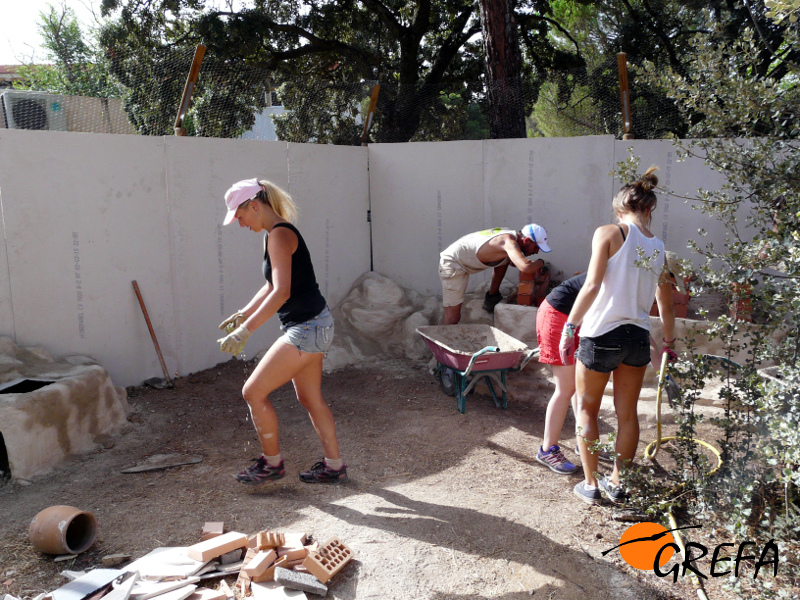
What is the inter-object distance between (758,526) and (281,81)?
33.3ft

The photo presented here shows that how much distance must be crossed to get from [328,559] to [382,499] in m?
0.83

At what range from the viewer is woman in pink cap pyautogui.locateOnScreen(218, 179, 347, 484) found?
3.19 m

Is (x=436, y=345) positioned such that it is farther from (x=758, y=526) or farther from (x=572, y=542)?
(x=758, y=526)

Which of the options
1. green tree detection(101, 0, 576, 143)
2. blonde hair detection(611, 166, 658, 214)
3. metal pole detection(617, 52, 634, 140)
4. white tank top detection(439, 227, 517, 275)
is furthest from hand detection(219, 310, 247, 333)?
green tree detection(101, 0, 576, 143)

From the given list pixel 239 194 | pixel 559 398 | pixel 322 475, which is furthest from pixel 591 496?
pixel 239 194

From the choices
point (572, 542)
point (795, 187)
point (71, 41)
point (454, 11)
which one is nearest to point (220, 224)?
point (572, 542)

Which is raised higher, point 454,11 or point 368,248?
point 454,11

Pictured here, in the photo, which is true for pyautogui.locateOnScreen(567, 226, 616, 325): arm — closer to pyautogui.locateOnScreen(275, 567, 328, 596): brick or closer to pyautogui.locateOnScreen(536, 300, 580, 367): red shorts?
pyautogui.locateOnScreen(536, 300, 580, 367): red shorts

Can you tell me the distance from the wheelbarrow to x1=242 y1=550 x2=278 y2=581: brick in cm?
236

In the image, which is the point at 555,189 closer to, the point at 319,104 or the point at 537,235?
the point at 537,235

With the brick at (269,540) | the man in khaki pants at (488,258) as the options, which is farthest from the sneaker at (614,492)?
the man in khaki pants at (488,258)

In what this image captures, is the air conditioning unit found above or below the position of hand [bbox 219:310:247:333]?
above

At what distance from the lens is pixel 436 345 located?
5.18 metres

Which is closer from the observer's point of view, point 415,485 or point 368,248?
point 415,485
